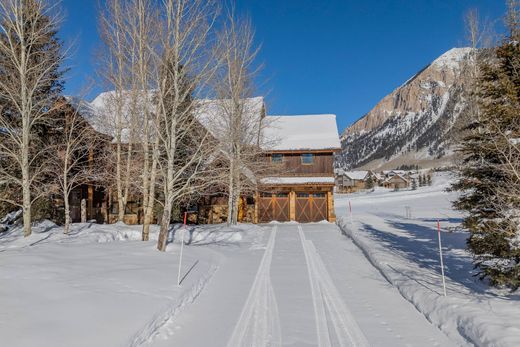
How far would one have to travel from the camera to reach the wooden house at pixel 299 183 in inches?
1042

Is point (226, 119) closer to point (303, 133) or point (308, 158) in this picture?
point (308, 158)

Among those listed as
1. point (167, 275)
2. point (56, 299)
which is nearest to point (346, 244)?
point (167, 275)

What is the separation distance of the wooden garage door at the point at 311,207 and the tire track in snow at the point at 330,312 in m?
16.4

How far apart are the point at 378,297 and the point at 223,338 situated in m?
3.78

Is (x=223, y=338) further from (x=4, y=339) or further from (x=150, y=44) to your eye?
(x=150, y=44)

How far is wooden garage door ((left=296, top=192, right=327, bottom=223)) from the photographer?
26891mm

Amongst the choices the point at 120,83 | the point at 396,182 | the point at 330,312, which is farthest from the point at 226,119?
the point at 396,182

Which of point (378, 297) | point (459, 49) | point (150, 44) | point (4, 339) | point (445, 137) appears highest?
point (459, 49)

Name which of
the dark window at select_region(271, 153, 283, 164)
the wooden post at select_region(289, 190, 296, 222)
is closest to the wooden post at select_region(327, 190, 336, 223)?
the wooden post at select_region(289, 190, 296, 222)

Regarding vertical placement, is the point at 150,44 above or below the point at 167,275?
above

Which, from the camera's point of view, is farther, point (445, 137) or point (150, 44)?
point (445, 137)

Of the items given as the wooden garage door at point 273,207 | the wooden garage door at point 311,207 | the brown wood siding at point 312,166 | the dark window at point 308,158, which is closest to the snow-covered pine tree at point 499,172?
the wooden garage door at point 311,207

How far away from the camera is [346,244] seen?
49.8 feet

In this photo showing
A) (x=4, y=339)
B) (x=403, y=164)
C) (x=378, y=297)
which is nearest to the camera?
(x=4, y=339)
